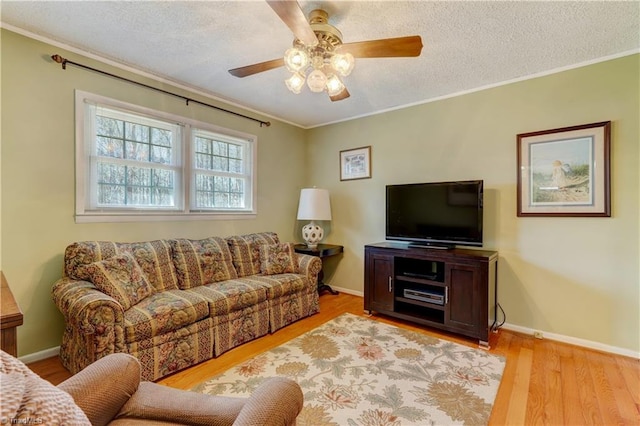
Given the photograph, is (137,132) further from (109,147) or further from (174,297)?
(174,297)

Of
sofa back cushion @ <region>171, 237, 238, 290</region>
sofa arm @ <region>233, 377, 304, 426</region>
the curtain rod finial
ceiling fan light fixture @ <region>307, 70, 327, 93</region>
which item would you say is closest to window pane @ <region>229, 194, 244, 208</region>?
sofa back cushion @ <region>171, 237, 238, 290</region>

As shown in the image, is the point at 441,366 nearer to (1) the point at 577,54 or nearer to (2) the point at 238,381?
(2) the point at 238,381

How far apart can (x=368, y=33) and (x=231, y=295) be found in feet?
7.54

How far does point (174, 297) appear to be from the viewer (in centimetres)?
231

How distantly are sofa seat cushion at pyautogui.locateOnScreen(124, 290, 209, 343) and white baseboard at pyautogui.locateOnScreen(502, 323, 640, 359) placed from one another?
114 inches

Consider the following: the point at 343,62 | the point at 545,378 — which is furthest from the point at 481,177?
the point at 343,62

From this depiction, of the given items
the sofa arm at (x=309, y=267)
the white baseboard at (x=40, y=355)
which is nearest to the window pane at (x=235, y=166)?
the sofa arm at (x=309, y=267)

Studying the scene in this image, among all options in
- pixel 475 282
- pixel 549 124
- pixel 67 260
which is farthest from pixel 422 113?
pixel 67 260

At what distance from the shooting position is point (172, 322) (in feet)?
6.91

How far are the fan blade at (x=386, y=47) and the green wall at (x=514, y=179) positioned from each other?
1.72 metres

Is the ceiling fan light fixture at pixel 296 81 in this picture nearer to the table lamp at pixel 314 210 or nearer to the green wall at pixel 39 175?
the green wall at pixel 39 175

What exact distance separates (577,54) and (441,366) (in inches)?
107

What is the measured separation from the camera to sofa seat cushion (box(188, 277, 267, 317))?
7.82 feet

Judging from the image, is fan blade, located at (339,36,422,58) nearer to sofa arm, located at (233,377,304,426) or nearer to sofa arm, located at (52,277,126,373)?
sofa arm, located at (233,377,304,426)
